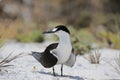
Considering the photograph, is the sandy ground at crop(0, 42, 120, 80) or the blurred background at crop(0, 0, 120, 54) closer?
the sandy ground at crop(0, 42, 120, 80)

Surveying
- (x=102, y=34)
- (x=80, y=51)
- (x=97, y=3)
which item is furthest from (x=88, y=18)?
(x=80, y=51)

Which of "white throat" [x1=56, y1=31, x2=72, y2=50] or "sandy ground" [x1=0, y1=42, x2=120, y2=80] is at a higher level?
"white throat" [x1=56, y1=31, x2=72, y2=50]

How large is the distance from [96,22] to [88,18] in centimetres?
36

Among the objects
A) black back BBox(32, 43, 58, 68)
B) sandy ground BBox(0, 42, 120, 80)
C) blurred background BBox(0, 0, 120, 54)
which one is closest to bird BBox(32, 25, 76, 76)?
black back BBox(32, 43, 58, 68)

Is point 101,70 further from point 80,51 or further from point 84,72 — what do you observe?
point 80,51

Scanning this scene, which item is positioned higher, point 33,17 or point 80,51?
point 33,17

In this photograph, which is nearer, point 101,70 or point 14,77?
point 14,77

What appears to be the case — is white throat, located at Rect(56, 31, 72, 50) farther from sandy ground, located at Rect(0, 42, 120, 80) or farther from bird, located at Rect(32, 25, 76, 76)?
sandy ground, located at Rect(0, 42, 120, 80)

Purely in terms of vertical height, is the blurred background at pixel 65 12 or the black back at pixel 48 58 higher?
the blurred background at pixel 65 12

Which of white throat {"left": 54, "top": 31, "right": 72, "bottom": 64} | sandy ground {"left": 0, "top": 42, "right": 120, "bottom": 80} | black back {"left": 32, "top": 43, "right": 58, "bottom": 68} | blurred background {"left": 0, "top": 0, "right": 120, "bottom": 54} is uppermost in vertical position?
blurred background {"left": 0, "top": 0, "right": 120, "bottom": 54}

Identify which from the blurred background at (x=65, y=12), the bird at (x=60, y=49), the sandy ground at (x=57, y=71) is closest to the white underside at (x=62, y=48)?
the bird at (x=60, y=49)

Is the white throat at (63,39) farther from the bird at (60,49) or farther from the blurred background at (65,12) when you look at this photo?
the blurred background at (65,12)

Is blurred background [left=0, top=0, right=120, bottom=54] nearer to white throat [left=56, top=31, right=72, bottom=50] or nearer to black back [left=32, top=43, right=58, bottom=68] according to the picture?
black back [left=32, top=43, right=58, bottom=68]

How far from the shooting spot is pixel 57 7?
23.5 meters
